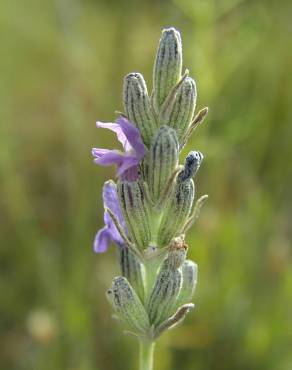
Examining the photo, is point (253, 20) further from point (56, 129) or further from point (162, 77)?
point (56, 129)

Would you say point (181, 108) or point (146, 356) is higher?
point (181, 108)

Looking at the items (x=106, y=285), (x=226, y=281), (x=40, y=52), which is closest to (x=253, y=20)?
(x=226, y=281)

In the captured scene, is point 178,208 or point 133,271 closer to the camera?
point 178,208

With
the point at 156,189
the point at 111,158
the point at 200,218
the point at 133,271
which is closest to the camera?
the point at 111,158

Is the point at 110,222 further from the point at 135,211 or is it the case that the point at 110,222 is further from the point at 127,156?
the point at 127,156

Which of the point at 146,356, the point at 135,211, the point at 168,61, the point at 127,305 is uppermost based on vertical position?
the point at 168,61

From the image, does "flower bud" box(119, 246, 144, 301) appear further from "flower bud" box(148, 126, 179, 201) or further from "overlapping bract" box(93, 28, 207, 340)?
"flower bud" box(148, 126, 179, 201)

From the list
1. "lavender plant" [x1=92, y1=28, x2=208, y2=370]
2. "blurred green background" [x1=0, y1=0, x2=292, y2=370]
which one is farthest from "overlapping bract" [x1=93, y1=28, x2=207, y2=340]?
"blurred green background" [x1=0, y1=0, x2=292, y2=370]

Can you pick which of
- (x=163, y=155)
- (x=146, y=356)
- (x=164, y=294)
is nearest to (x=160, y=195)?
(x=163, y=155)
